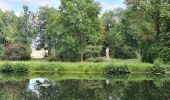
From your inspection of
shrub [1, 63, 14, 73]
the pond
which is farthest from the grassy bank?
the pond

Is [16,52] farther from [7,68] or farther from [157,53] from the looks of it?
[157,53]

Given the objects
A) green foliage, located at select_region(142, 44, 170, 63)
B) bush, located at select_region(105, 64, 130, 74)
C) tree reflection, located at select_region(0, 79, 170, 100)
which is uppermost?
green foliage, located at select_region(142, 44, 170, 63)

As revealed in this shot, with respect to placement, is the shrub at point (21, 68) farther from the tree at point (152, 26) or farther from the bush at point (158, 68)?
the tree at point (152, 26)

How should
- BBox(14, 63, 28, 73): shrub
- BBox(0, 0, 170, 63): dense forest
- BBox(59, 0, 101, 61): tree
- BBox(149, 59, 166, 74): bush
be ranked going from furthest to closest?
BBox(59, 0, 101, 61): tree → BBox(0, 0, 170, 63): dense forest → BBox(14, 63, 28, 73): shrub → BBox(149, 59, 166, 74): bush

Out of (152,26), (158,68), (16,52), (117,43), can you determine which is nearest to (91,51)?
(117,43)

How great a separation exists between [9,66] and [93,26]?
18.6 meters

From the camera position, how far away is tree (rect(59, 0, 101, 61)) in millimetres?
Answer: 58719

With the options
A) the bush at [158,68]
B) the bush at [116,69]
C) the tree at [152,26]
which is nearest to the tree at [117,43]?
the tree at [152,26]

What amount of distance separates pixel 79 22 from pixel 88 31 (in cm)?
190

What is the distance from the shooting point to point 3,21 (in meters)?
78.9

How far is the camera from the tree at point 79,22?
5872cm

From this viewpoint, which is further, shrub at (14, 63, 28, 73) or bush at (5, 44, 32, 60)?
bush at (5, 44, 32, 60)

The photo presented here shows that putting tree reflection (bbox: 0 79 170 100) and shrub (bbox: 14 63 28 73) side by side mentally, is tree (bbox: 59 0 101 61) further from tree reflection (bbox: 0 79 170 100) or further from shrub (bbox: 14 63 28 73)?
tree reflection (bbox: 0 79 170 100)

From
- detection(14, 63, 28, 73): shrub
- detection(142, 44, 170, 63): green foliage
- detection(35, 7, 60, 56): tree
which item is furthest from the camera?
detection(35, 7, 60, 56): tree
